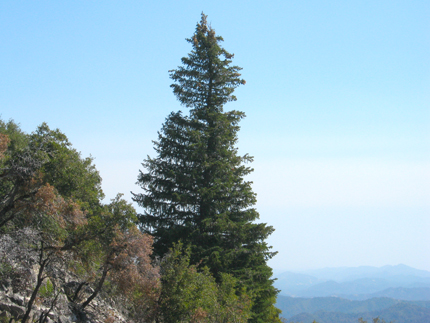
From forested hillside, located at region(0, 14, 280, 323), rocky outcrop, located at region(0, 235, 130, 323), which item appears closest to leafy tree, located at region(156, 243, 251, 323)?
forested hillside, located at region(0, 14, 280, 323)

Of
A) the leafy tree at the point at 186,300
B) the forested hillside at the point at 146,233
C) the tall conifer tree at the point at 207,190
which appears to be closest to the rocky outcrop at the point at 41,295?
the forested hillside at the point at 146,233

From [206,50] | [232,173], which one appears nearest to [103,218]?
[232,173]

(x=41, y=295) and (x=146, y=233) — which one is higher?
(x=146, y=233)

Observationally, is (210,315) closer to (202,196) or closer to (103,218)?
(103,218)

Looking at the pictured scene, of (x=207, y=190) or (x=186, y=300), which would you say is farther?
(x=207, y=190)

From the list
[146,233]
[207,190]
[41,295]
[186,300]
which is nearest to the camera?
[41,295]

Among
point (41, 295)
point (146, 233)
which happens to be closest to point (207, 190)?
point (146, 233)

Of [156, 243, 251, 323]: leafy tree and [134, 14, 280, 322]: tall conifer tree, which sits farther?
[134, 14, 280, 322]: tall conifer tree

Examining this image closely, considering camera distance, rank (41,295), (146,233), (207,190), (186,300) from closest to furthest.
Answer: (41,295)
(186,300)
(146,233)
(207,190)

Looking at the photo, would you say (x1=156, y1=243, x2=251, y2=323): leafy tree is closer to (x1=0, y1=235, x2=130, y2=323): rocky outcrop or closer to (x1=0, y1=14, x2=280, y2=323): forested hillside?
(x1=0, y1=14, x2=280, y2=323): forested hillside

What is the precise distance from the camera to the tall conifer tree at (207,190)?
2130 cm

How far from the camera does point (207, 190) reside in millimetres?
21562

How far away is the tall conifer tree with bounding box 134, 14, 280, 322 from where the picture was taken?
69.9 ft

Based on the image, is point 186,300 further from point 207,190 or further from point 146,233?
point 207,190
